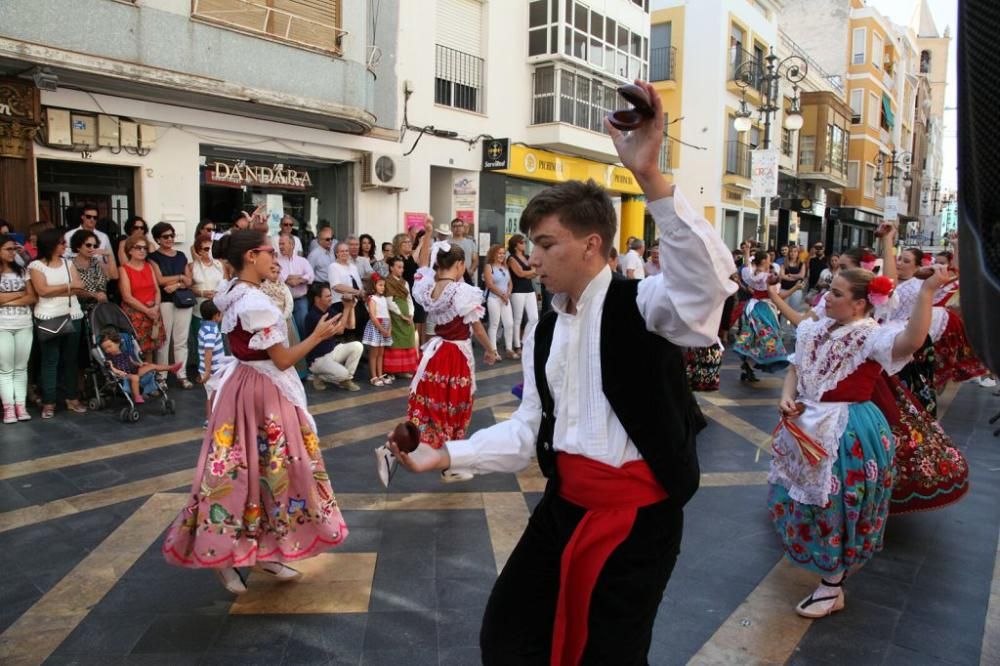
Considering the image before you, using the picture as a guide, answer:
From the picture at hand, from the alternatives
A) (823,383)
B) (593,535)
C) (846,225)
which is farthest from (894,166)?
(593,535)

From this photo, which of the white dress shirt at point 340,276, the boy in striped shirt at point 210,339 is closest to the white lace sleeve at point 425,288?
the boy in striped shirt at point 210,339

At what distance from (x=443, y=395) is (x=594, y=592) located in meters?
3.97

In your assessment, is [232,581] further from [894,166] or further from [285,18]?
[894,166]

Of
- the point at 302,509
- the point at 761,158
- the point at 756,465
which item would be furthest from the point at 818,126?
the point at 302,509

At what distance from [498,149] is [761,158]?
5.68 m

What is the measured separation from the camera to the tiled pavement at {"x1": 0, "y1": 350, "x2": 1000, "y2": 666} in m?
3.26

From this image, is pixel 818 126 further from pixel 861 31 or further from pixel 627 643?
pixel 627 643

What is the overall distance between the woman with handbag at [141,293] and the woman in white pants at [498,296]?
457 centimetres

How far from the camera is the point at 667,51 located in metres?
26.5

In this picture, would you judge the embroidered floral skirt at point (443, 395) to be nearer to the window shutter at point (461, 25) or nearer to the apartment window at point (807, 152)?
the window shutter at point (461, 25)

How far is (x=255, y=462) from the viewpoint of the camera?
12.2 ft

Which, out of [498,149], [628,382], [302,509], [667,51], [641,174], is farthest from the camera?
[667,51]

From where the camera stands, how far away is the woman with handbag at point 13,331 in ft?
22.8

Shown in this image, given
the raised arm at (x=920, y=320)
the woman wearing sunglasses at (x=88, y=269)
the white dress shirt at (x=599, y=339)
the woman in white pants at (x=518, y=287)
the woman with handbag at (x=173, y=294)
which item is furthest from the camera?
the woman in white pants at (x=518, y=287)
